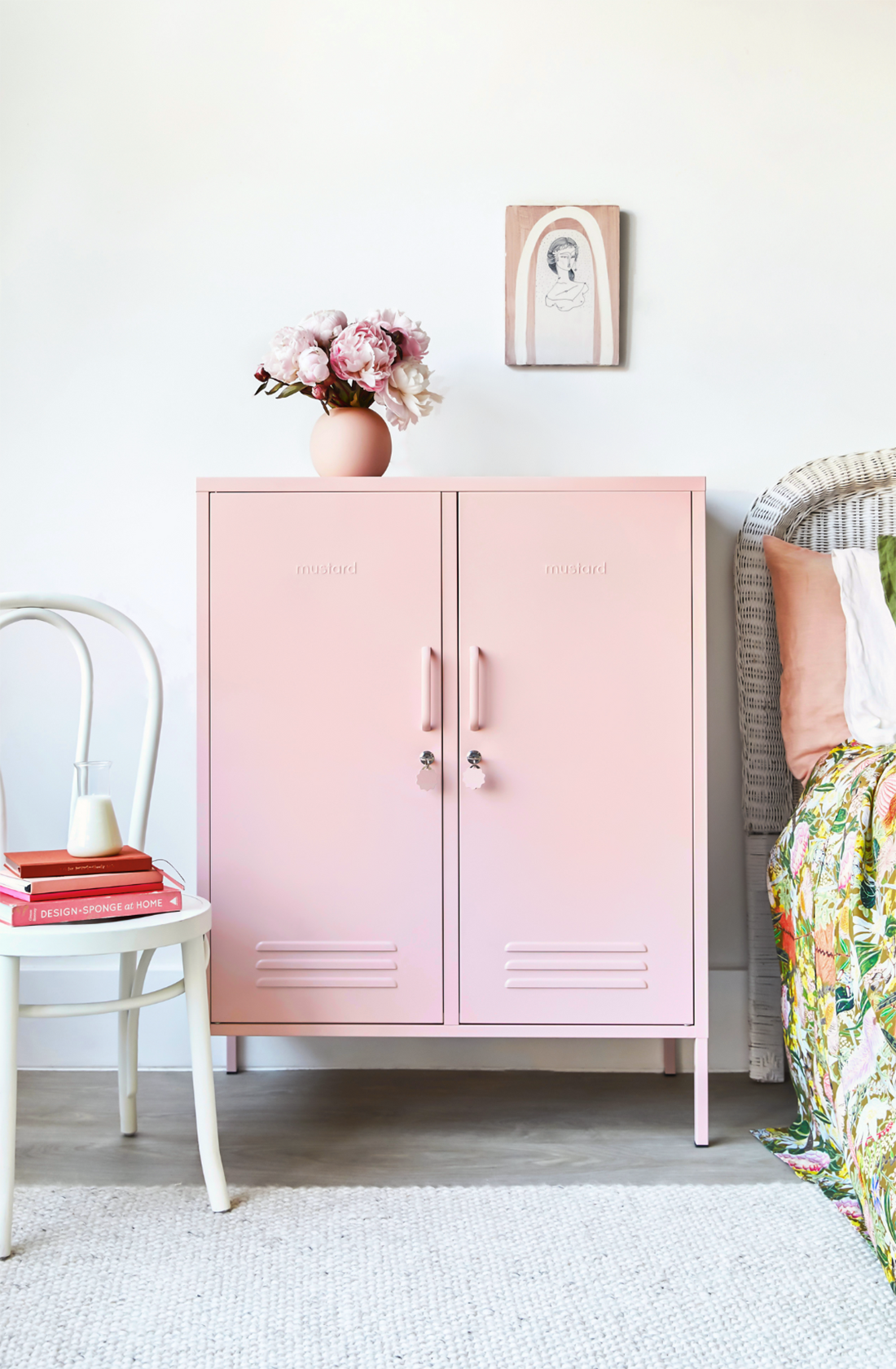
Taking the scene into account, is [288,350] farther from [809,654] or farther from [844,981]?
[844,981]

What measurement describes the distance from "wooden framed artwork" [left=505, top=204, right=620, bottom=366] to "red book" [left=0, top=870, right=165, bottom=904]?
1.34 metres

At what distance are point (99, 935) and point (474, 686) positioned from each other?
0.72m

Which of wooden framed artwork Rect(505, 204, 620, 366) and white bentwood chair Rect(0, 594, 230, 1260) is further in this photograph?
wooden framed artwork Rect(505, 204, 620, 366)

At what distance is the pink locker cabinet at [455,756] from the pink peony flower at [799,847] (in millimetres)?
185

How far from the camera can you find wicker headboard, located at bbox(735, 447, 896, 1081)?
1.95 meters

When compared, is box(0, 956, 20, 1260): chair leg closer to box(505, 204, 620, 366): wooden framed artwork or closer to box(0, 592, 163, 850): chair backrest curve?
box(0, 592, 163, 850): chair backrest curve

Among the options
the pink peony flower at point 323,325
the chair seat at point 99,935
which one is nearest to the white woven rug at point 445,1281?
the chair seat at point 99,935

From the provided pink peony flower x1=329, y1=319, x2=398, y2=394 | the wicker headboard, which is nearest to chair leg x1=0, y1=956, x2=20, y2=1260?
pink peony flower x1=329, y1=319, x2=398, y2=394

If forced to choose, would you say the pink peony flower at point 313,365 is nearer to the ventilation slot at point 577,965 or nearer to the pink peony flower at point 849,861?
the ventilation slot at point 577,965

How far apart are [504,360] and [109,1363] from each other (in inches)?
73.6

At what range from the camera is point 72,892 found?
1.39 meters

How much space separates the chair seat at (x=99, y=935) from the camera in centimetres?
130

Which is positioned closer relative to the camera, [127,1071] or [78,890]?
[78,890]

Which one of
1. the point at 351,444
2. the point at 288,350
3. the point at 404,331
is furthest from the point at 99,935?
the point at 404,331
